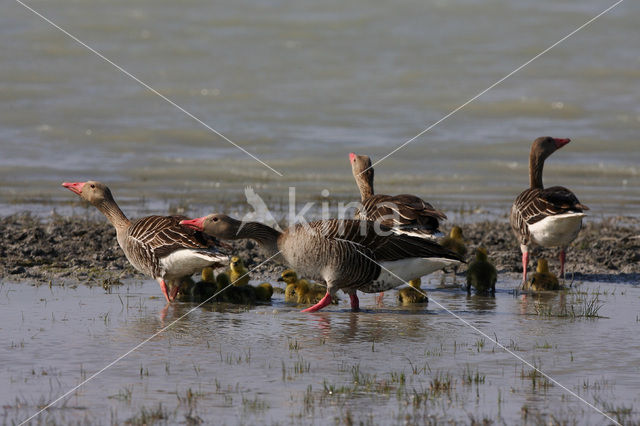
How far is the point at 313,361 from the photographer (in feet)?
24.3

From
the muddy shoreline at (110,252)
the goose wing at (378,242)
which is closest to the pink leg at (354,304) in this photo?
the goose wing at (378,242)

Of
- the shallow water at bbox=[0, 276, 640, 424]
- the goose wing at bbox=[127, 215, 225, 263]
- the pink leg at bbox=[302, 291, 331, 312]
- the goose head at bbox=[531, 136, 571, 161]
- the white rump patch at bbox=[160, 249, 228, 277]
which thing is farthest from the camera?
the goose head at bbox=[531, 136, 571, 161]

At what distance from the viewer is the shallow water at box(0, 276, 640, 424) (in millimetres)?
6008

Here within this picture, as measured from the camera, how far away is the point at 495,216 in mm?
18938

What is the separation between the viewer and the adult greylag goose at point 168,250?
10.3m

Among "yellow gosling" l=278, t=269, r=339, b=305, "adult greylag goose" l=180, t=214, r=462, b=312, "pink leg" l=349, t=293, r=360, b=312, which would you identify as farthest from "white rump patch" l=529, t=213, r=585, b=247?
"pink leg" l=349, t=293, r=360, b=312

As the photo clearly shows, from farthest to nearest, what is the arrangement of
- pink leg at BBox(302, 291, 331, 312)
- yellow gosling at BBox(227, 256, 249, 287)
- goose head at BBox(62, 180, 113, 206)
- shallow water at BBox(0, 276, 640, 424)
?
goose head at BBox(62, 180, 113, 206) < yellow gosling at BBox(227, 256, 249, 287) < pink leg at BBox(302, 291, 331, 312) < shallow water at BBox(0, 276, 640, 424)

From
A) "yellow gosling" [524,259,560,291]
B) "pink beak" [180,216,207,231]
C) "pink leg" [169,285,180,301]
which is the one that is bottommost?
"pink leg" [169,285,180,301]

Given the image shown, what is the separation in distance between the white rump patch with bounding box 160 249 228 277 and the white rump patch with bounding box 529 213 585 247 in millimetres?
4629

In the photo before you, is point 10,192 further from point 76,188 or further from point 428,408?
point 428,408

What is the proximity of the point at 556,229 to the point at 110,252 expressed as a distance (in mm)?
6406

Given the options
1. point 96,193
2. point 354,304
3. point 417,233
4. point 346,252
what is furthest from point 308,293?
point 96,193

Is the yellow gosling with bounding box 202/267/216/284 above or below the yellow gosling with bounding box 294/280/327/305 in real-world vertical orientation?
above

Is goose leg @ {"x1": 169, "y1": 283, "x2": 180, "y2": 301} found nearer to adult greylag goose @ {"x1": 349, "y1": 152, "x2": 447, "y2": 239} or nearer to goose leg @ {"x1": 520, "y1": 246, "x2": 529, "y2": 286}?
adult greylag goose @ {"x1": 349, "y1": 152, "x2": 447, "y2": 239}
